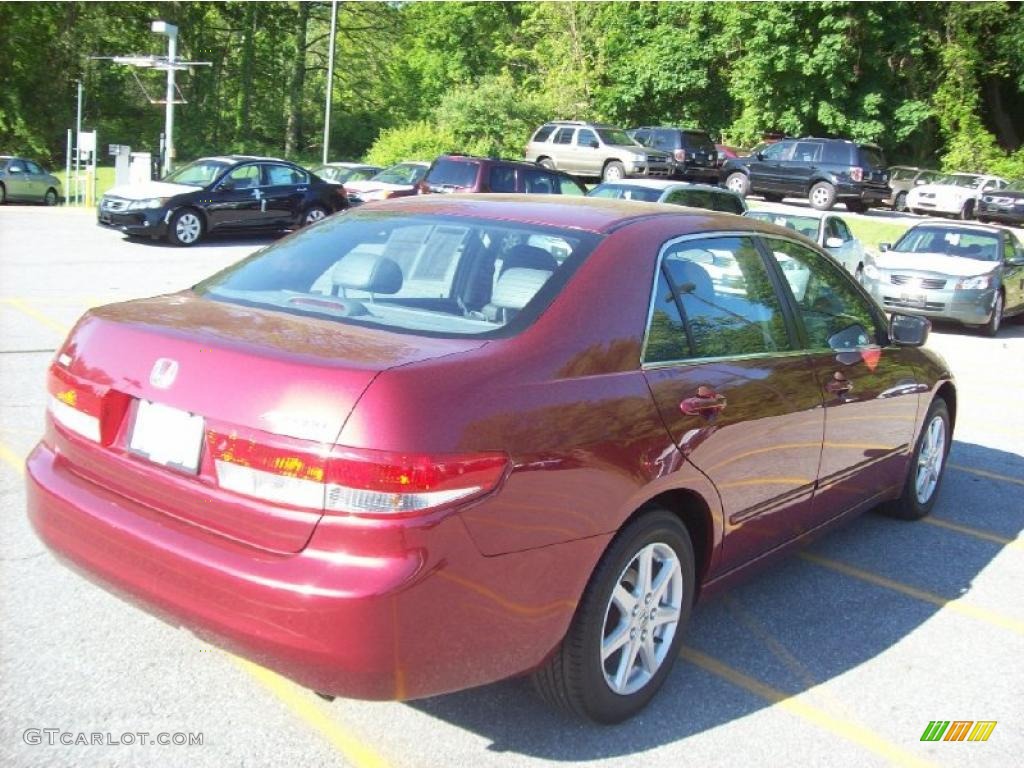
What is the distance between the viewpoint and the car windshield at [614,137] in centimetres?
2962

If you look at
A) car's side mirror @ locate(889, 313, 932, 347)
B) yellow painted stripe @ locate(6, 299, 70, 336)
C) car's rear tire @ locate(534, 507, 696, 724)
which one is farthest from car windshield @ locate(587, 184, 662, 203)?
car's rear tire @ locate(534, 507, 696, 724)

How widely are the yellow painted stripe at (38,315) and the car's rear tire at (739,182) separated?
2334cm

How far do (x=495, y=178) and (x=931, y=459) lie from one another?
13509mm

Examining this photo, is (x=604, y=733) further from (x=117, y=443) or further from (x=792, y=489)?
(x=117, y=443)

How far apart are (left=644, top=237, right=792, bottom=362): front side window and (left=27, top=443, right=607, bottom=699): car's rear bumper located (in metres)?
0.93

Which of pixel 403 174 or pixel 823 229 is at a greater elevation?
pixel 403 174

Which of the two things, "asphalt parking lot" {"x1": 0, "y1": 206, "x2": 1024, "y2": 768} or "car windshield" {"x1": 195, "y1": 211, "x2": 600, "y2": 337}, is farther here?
"car windshield" {"x1": 195, "y1": 211, "x2": 600, "y2": 337}

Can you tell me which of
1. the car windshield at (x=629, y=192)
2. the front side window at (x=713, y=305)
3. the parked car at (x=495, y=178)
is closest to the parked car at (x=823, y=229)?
the car windshield at (x=629, y=192)

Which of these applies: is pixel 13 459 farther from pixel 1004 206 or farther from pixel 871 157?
pixel 1004 206

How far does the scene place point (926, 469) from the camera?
5766mm

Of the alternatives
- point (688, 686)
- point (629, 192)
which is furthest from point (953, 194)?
point (688, 686)

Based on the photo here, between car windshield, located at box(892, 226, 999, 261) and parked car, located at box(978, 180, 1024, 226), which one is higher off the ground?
parked car, located at box(978, 180, 1024, 226)

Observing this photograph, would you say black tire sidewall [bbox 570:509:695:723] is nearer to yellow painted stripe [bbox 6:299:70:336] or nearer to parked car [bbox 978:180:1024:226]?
yellow painted stripe [bbox 6:299:70:336]

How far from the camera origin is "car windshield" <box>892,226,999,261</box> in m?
15.4
